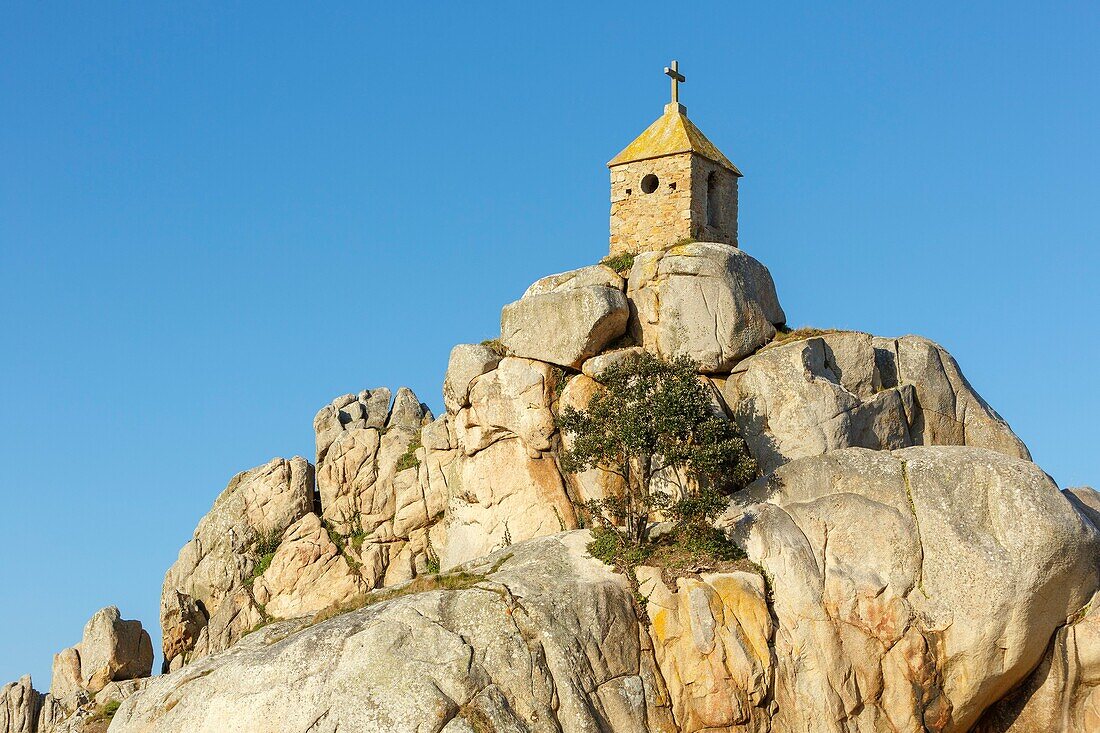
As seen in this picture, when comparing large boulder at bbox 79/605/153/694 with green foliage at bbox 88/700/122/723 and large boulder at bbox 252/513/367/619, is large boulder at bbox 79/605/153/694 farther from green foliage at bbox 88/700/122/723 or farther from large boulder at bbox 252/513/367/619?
large boulder at bbox 252/513/367/619

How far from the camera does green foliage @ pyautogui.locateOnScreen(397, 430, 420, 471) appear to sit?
2482 inches

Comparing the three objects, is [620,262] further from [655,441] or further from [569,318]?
[655,441]

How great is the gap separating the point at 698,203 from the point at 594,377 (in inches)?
368

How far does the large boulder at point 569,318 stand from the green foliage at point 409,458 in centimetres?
848

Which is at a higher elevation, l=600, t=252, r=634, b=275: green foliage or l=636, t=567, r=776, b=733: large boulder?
l=600, t=252, r=634, b=275: green foliage

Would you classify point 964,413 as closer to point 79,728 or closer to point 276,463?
point 276,463

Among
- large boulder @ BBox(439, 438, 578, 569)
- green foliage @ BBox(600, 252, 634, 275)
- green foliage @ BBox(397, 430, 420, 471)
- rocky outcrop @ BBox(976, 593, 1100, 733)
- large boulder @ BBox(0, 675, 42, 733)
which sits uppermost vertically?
green foliage @ BBox(600, 252, 634, 275)

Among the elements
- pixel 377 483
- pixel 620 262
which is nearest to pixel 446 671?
pixel 620 262

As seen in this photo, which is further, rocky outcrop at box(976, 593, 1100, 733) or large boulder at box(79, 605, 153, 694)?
large boulder at box(79, 605, 153, 694)

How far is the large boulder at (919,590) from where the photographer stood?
4619 cm

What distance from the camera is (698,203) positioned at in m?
59.9

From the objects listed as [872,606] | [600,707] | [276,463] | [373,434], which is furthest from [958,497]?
[276,463]

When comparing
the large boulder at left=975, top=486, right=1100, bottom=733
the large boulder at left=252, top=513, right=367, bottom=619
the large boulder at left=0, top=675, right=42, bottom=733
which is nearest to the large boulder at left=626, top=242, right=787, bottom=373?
the large boulder at left=975, top=486, right=1100, bottom=733

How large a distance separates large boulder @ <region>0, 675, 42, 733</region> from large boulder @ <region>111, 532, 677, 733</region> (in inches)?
621
